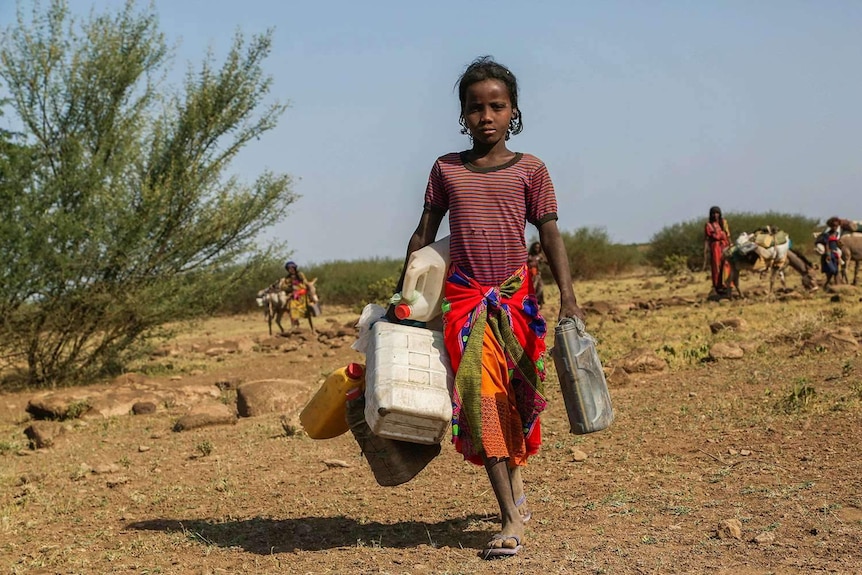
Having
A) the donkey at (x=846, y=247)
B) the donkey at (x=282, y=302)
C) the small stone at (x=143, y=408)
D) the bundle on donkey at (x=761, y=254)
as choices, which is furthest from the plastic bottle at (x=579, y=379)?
the donkey at (x=846, y=247)

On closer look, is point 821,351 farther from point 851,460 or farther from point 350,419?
point 350,419

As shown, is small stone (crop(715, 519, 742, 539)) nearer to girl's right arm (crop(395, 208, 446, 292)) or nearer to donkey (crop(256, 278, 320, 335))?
girl's right arm (crop(395, 208, 446, 292))

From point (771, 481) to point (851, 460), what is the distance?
55 centimetres

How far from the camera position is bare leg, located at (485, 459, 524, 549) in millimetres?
4051

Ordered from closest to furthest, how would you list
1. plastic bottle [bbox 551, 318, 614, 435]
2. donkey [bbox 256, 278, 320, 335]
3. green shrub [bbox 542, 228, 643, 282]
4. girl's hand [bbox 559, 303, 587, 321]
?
plastic bottle [bbox 551, 318, 614, 435] → girl's hand [bbox 559, 303, 587, 321] → donkey [bbox 256, 278, 320, 335] → green shrub [bbox 542, 228, 643, 282]

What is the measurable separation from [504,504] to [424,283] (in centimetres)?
95

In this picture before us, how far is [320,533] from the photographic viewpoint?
4.90 meters

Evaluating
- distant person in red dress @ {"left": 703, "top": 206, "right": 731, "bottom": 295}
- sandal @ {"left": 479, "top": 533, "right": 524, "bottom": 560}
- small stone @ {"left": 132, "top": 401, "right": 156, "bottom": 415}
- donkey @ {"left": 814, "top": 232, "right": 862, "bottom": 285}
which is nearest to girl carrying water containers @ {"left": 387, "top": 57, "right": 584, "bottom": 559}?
sandal @ {"left": 479, "top": 533, "right": 524, "bottom": 560}

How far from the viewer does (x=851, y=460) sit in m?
5.34

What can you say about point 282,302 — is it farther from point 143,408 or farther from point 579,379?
point 579,379

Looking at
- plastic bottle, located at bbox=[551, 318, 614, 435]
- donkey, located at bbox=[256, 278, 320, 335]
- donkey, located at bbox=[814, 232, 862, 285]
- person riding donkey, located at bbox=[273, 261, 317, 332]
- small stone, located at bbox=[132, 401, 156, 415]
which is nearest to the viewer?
plastic bottle, located at bbox=[551, 318, 614, 435]

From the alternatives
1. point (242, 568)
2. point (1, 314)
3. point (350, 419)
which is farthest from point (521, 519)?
point (1, 314)

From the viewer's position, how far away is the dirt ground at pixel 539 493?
408 centimetres

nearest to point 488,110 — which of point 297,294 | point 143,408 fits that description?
Result: point 143,408
